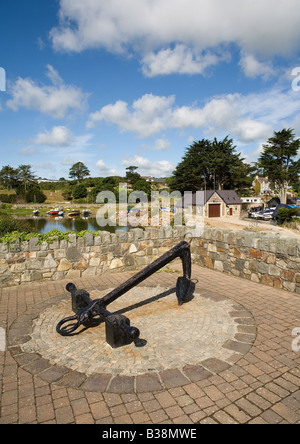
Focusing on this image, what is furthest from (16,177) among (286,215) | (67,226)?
(286,215)

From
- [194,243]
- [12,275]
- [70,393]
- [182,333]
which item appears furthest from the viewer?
[194,243]

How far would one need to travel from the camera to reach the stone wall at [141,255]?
591cm

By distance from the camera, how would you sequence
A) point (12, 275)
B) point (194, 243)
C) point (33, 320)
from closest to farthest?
1. point (33, 320)
2. point (12, 275)
3. point (194, 243)

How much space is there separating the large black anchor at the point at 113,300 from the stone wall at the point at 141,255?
6.43 feet

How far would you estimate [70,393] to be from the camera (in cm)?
273

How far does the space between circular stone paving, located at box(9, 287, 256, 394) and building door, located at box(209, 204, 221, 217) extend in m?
33.2

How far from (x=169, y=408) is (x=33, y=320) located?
2891 mm

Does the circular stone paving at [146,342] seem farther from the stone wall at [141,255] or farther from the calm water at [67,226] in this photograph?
the calm water at [67,226]

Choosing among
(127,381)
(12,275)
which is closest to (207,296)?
(127,381)

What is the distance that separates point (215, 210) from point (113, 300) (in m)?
35.3

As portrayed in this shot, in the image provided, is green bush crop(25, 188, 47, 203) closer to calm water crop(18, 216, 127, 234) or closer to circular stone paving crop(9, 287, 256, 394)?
calm water crop(18, 216, 127, 234)

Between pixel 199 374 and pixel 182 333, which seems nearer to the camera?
pixel 199 374

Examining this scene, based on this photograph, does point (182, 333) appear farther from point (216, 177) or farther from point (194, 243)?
point (216, 177)

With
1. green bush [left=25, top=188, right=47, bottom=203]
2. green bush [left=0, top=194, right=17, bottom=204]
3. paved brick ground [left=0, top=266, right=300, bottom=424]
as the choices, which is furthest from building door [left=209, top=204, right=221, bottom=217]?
green bush [left=0, top=194, right=17, bottom=204]
